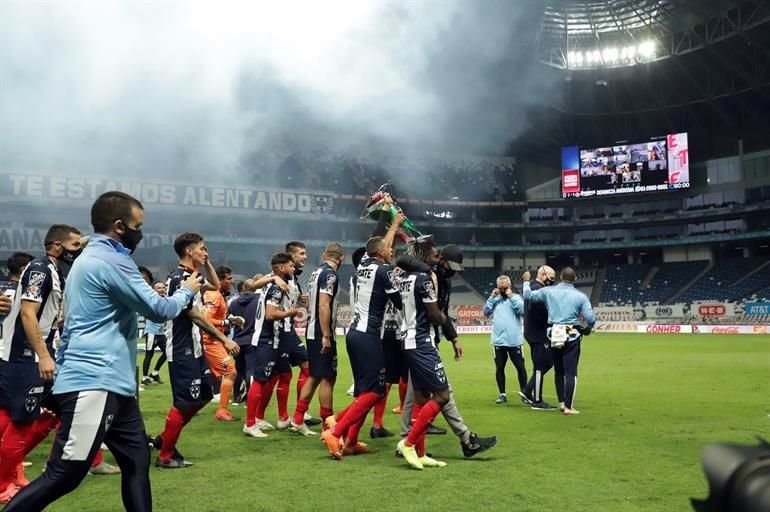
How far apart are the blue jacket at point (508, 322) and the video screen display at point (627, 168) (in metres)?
49.8

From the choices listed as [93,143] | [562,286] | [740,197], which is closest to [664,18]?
[740,197]

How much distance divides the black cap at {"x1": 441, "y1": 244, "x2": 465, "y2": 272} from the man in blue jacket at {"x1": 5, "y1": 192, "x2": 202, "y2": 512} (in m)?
4.08

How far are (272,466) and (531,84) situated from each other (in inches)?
1917

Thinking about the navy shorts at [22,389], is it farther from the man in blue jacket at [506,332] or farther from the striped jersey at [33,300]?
the man in blue jacket at [506,332]

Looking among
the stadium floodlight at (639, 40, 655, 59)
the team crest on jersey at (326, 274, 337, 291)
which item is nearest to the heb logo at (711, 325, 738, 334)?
the stadium floodlight at (639, 40, 655, 59)

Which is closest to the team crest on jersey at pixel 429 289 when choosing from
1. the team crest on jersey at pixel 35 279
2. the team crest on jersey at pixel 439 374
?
the team crest on jersey at pixel 439 374

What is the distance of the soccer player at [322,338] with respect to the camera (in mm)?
7789

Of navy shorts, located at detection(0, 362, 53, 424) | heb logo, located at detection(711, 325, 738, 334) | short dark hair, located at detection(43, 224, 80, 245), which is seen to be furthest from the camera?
heb logo, located at detection(711, 325, 738, 334)

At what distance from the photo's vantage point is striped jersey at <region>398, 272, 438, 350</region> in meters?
6.58

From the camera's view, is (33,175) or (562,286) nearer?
(562,286)

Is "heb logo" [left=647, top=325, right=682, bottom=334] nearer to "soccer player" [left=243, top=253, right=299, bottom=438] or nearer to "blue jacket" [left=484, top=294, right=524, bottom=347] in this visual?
"blue jacket" [left=484, top=294, right=524, bottom=347]

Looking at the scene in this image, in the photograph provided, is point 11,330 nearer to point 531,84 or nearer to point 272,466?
point 272,466

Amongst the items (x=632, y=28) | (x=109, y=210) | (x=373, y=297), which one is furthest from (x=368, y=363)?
(x=632, y=28)

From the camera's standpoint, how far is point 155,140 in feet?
106
